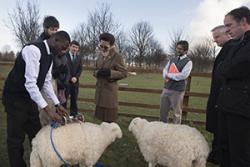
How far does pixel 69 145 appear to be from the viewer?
3.13 meters

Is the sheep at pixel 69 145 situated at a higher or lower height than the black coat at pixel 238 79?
lower

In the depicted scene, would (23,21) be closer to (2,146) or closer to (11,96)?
(2,146)

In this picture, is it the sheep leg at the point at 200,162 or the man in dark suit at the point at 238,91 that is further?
the sheep leg at the point at 200,162

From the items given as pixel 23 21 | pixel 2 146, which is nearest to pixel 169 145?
pixel 2 146

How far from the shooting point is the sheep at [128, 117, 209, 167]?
11.4 ft

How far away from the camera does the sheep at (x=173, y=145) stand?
3.48 meters

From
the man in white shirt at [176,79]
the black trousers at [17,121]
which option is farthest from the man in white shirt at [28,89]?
the man in white shirt at [176,79]

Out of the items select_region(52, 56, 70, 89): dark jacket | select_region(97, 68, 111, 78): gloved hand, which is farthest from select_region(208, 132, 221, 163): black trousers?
select_region(52, 56, 70, 89): dark jacket

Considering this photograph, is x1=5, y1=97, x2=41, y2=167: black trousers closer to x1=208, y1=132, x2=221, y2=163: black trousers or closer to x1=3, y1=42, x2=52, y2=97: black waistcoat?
x1=3, y1=42, x2=52, y2=97: black waistcoat

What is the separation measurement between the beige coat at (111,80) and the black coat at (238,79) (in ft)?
5.87

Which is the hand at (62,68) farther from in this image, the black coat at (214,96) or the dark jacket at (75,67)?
the black coat at (214,96)

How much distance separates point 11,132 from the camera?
3.39 meters

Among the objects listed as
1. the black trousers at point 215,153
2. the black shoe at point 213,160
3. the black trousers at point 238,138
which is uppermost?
the black trousers at point 238,138

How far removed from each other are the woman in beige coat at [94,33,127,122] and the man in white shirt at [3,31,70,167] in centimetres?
106
